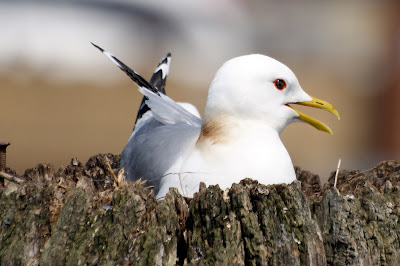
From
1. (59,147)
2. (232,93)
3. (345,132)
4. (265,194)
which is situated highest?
(345,132)

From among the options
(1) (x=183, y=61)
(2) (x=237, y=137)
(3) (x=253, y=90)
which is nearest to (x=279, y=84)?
(3) (x=253, y=90)

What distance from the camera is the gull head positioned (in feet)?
8.99

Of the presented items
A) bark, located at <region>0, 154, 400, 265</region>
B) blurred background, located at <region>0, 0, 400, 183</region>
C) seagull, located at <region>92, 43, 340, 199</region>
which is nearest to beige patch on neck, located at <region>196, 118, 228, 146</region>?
seagull, located at <region>92, 43, 340, 199</region>

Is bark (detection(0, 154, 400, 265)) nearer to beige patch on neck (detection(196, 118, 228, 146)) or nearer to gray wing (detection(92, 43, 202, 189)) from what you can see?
beige patch on neck (detection(196, 118, 228, 146))

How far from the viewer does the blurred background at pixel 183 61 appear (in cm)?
1113

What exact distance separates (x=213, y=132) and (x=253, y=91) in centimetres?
20

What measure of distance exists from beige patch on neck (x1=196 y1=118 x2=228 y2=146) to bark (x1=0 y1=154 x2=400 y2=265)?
64cm

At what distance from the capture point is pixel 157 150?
2.93 metres

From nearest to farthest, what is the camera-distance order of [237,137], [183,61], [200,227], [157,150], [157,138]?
[200,227]
[237,137]
[157,150]
[157,138]
[183,61]

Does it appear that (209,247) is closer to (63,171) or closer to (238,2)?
(63,171)

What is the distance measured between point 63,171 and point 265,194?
1260 millimetres

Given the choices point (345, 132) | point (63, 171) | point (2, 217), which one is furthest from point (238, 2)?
point (2, 217)

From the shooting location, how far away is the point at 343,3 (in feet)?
49.3

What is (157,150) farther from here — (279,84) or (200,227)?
(200,227)
